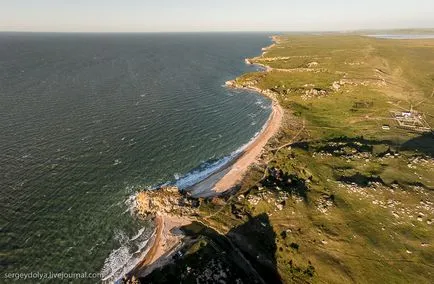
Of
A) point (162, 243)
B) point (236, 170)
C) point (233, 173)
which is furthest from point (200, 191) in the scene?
point (162, 243)

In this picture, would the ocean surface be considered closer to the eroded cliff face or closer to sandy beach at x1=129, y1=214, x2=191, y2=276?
sandy beach at x1=129, y1=214, x2=191, y2=276

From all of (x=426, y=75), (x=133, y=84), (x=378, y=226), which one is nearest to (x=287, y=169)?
(x=378, y=226)

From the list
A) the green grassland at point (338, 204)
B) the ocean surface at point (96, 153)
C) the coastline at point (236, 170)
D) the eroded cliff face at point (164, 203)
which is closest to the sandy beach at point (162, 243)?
the eroded cliff face at point (164, 203)

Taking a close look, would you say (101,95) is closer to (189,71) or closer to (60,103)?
(60,103)

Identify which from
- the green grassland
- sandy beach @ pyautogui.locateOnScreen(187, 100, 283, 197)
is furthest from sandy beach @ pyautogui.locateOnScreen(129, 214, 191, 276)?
sandy beach @ pyautogui.locateOnScreen(187, 100, 283, 197)

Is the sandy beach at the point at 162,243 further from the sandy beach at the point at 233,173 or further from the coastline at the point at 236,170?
the sandy beach at the point at 233,173

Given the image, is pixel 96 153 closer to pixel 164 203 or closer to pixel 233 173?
pixel 164 203
